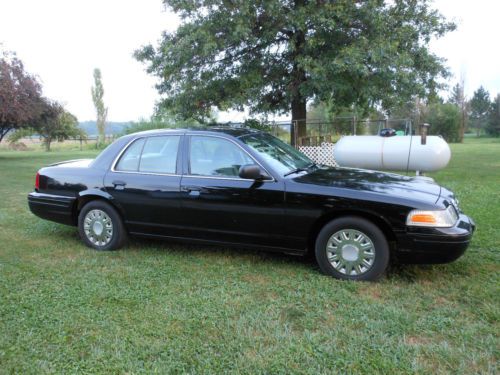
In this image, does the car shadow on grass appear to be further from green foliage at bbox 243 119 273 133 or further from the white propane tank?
green foliage at bbox 243 119 273 133

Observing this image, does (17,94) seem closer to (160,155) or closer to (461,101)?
(160,155)

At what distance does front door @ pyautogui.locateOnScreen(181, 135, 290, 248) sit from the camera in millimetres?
4422

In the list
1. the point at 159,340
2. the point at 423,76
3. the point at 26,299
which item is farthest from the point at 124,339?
the point at 423,76

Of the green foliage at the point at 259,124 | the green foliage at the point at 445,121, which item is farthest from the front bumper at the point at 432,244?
the green foliage at the point at 445,121

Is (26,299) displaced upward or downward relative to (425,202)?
downward

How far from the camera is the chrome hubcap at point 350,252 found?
4.10 m

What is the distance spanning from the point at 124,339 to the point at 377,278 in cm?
237

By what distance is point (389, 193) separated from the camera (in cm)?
412

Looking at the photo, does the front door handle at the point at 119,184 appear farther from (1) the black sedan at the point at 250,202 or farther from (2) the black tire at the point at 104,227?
(2) the black tire at the point at 104,227

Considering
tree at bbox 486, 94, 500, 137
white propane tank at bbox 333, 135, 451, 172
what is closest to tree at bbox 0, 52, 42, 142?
white propane tank at bbox 333, 135, 451, 172

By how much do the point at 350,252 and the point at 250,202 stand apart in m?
1.13

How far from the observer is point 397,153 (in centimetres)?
1179

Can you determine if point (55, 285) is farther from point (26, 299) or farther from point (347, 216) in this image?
point (347, 216)

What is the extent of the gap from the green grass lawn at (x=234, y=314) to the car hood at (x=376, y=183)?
0.84m
